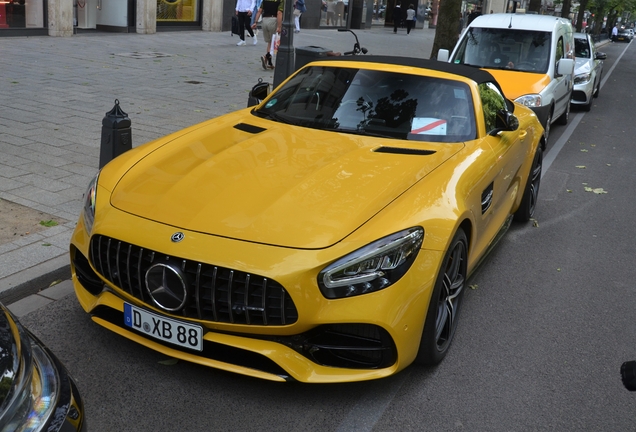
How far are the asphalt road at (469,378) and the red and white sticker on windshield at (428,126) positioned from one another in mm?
1136

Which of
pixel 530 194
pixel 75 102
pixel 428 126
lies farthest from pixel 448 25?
pixel 428 126

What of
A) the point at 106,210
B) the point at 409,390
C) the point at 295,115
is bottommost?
the point at 409,390

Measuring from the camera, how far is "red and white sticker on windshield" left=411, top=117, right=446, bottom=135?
4738 millimetres

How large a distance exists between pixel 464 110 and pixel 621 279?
181cm

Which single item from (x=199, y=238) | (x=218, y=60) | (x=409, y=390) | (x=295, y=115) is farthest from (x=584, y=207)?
(x=218, y=60)

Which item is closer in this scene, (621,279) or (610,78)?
(621,279)

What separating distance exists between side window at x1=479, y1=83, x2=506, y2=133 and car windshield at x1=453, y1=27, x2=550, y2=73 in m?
5.09

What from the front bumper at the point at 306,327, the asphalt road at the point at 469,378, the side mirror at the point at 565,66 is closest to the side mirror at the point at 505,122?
the asphalt road at the point at 469,378

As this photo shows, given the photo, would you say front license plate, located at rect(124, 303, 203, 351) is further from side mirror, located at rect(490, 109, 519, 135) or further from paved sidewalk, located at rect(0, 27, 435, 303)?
side mirror, located at rect(490, 109, 519, 135)

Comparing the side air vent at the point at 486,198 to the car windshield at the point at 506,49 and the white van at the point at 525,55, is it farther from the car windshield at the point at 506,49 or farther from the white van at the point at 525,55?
the car windshield at the point at 506,49

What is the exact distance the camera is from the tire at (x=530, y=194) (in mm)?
6336

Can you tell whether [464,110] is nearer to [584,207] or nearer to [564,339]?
[564,339]

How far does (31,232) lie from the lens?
5.30 m

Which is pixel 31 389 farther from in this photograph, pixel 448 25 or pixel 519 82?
pixel 448 25
